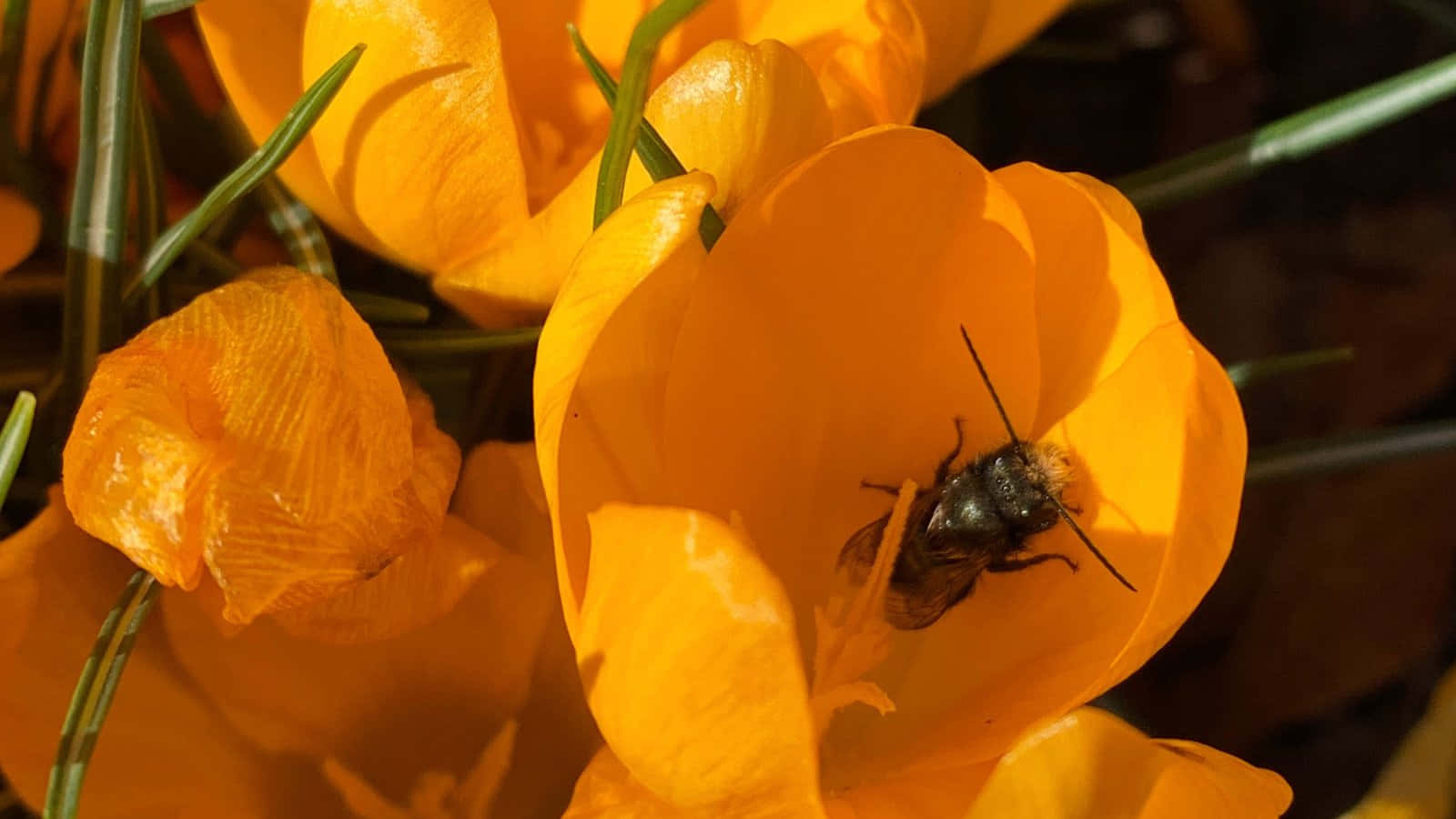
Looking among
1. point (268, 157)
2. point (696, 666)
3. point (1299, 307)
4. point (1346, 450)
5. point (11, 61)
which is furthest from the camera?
point (1299, 307)

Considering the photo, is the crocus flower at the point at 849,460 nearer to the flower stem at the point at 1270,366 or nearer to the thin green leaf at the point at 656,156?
the thin green leaf at the point at 656,156

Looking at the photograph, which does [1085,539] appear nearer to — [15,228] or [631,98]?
[631,98]

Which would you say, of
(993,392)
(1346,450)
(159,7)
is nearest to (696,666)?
(993,392)

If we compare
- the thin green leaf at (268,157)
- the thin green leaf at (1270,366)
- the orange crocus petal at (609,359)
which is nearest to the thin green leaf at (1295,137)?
the thin green leaf at (1270,366)

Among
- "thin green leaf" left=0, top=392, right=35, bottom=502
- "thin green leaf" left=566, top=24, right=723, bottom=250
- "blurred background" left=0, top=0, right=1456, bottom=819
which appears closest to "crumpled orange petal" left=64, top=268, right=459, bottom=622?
"thin green leaf" left=0, top=392, right=35, bottom=502

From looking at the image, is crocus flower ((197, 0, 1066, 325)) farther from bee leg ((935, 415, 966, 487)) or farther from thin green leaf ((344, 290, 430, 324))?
bee leg ((935, 415, 966, 487))

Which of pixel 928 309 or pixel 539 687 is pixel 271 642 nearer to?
pixel 539 687
